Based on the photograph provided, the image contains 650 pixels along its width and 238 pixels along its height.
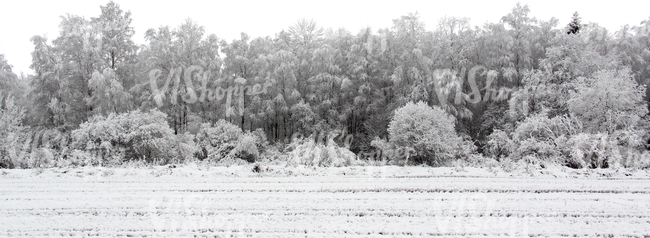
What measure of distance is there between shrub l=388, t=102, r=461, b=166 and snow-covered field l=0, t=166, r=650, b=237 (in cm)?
389

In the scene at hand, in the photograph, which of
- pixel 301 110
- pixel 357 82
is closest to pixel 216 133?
pixel 301 110

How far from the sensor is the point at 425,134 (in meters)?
16.6

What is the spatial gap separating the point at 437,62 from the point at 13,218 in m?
23.4

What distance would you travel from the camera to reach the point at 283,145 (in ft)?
84.4

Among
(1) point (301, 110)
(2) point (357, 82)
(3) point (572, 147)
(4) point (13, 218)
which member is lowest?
(4) point (13, 218)

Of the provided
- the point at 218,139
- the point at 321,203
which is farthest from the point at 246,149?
the point at 321,203

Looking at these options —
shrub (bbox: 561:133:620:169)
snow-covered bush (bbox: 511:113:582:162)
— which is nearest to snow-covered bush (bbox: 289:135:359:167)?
snow-covered bush (bbox: 511:113:582:162)

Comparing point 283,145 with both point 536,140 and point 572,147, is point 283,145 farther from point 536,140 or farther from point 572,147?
point 572,147

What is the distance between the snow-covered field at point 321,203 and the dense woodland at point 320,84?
6.70 m

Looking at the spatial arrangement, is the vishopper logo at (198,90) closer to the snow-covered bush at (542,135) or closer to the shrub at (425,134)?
the shrub at (425,134)

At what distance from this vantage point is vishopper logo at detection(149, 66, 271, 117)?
24.4 metres

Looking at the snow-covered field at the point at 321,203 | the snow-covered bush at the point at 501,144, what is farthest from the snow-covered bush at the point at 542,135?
the snow-covered field at the point at 321,203

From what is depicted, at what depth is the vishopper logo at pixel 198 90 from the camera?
79.9ft

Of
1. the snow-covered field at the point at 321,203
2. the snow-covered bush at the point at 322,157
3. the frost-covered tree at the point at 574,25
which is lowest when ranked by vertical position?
the snow-covered field at the point at 321,203
